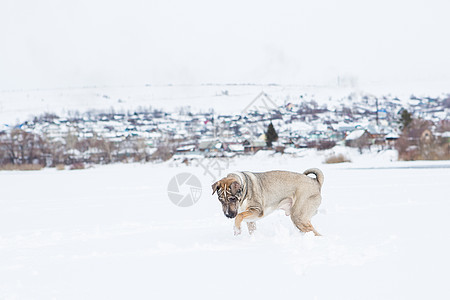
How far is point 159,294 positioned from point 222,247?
1791 millimetres

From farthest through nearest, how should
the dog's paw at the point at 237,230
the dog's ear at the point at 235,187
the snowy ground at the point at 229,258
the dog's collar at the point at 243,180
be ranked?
the dog's paw at the point at 237,230 < the dog's collar at the point at 243,180 < the dog's ear at the point at 235,187 < the snowy ground at the point at 229,258

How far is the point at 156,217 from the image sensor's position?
29.3ft

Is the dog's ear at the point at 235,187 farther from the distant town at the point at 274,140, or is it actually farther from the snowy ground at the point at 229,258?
the distant town at the point at 274,140

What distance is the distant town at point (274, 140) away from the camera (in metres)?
42.9

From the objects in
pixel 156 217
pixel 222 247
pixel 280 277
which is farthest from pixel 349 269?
pixel 156 217

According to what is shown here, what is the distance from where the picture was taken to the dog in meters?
5.52

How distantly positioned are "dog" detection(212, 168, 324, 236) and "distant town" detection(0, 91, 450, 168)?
32.1 metres

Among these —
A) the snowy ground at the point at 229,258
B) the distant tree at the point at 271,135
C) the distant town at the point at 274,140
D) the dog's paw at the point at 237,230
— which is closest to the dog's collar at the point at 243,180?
the dog's paw at the point at 237,230

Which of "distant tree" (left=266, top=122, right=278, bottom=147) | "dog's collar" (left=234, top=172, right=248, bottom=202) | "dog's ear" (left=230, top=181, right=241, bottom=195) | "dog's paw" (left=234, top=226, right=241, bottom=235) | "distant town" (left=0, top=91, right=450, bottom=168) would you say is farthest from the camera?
"distant tree" (left=266, top=122, right=278, bottom=147)

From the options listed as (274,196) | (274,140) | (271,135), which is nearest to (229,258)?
(274,196)

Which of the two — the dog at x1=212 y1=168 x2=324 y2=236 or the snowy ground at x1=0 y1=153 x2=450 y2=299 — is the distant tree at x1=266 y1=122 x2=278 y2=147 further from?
the dog at x1=212 y1=168 x2=324 y2=236

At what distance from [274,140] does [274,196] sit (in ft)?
156

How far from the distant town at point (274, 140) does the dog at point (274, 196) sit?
32141 millimetres

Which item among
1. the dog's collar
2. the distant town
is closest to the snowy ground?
the dog's collar
